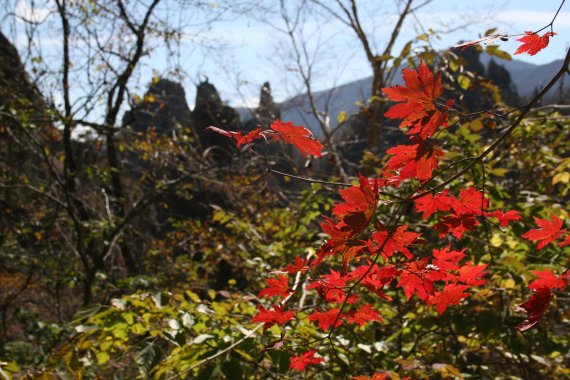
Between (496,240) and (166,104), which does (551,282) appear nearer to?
(496,240)

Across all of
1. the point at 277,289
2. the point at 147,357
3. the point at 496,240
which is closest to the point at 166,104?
the point at 496,240

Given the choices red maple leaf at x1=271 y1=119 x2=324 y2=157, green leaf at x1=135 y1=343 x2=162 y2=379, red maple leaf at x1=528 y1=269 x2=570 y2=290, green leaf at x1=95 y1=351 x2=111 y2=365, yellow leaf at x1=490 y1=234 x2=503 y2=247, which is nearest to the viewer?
red maple leaf at x1=528 y1=269 x2=570 y2=290

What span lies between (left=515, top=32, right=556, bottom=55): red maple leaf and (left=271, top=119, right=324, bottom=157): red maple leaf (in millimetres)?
486

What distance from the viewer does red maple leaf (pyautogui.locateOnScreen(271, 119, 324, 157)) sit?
1.18 m

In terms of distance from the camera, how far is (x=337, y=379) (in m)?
1.95

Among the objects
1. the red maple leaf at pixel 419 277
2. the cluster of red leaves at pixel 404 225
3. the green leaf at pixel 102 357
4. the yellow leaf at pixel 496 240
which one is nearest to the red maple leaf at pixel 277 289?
the cluster of red leaves at pixel 404 225

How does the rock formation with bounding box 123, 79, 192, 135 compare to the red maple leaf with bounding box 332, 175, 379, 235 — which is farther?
the rock formation with bounding box 123, 79, 192, 135

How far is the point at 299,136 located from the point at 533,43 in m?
0.56

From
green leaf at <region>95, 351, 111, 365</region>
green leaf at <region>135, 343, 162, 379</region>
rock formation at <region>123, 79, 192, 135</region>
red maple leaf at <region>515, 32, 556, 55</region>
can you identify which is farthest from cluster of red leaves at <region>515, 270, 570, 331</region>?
rock formation at <region>123, 79, 192, 135</region>

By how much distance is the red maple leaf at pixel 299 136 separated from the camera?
1.18 m

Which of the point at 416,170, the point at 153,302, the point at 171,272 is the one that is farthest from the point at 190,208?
the point at 416,170

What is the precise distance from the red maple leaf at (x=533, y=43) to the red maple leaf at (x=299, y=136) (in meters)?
0.49

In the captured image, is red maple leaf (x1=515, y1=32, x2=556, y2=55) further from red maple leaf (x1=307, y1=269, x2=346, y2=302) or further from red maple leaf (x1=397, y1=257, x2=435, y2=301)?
red maple leaf (x1=307, y1=269, x2=346, y2=302)

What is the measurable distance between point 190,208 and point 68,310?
7.05 meters
